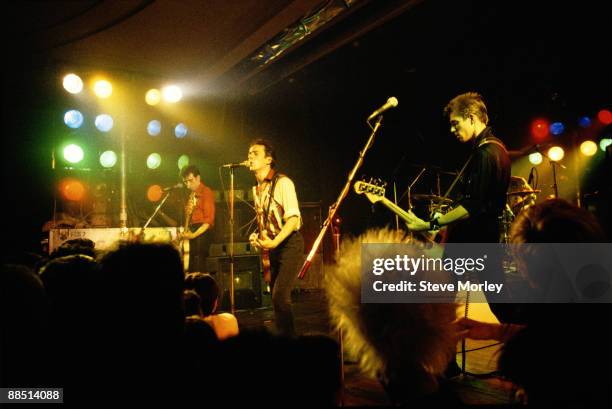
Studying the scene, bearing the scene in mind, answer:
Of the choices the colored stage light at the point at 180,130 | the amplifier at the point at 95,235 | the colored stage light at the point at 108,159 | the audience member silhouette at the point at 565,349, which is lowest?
the audience member silhouette at the point at 565,349

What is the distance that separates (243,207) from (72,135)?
3.17 metres

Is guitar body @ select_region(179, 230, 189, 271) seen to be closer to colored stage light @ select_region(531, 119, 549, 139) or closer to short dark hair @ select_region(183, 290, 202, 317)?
short dark hair @ select_region(183, 290, 202, 317)

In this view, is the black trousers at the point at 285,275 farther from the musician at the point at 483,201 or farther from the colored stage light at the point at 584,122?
the colored stage light at the point at 584,122

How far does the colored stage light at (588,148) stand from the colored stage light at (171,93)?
9.99 metres

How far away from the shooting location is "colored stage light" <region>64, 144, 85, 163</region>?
6.66 m

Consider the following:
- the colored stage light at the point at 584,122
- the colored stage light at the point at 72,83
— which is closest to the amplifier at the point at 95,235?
the colored stage light at the point at 72,83

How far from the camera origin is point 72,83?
6.44m

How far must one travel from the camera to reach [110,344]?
1.11 m

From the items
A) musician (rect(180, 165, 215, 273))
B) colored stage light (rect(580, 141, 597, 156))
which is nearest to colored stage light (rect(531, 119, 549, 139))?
colored stage light (rect(580, 141, 597, 156))

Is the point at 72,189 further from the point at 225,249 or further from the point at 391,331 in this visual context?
the point at 391,331

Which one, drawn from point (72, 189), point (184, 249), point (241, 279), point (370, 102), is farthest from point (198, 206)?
point (370, 102)

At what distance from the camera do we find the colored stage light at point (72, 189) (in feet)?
23.1

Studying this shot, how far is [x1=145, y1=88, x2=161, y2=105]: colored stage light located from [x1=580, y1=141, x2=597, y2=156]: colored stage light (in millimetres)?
10348

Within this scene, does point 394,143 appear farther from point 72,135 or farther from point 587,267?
point 587,267
